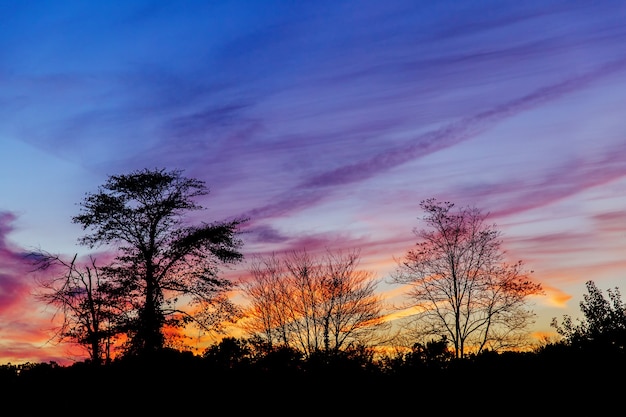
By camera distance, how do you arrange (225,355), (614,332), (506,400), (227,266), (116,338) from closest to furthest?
(506,400) < (225,355) < (614,332) < (116,338) < (227,266)

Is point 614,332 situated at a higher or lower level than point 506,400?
higher

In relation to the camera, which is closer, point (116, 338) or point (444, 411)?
point (444, 411)

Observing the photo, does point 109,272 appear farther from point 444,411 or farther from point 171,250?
point 444,411

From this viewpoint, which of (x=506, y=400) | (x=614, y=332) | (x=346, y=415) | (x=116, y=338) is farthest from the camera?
(x=116, y=338)

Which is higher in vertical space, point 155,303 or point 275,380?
point 155,303

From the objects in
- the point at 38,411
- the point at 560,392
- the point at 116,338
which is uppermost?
the point at 116,338

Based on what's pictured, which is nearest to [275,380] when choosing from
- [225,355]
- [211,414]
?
[211,414]

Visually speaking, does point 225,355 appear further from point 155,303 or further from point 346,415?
point 155,303

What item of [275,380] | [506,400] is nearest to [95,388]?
[275,380]

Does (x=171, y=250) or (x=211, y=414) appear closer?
(x=211, y=414)

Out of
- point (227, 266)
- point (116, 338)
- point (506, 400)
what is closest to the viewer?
point (506, 400)

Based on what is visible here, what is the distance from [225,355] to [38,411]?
4582 mm

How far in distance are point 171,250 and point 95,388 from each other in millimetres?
17461

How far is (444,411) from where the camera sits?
11.9 meters
